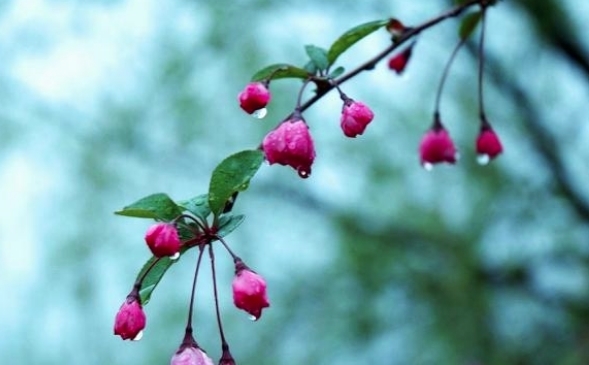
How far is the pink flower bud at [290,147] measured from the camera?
70 cm

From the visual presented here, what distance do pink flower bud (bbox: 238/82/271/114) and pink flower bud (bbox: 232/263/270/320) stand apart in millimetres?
113

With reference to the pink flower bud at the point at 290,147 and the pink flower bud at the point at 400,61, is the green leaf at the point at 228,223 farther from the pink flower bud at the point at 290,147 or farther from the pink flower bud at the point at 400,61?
the pink flower bud at the point at 400,61

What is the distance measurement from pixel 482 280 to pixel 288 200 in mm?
585

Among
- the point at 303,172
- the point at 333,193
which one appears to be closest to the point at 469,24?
the point at 303,172

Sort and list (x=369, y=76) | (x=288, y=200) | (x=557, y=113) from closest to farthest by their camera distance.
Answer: (x=557, y=113), (x=369, y=76), (x=288, y=200)

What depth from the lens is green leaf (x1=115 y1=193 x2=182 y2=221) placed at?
0.65 metres

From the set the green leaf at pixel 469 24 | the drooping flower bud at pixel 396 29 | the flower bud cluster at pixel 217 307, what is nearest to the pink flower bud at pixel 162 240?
the flower bud cluster at pixel 217 307

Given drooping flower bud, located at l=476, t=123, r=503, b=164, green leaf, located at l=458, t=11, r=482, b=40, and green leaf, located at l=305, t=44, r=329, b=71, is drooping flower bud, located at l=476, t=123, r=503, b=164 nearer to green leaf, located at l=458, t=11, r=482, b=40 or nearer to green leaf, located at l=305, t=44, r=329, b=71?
green leaf, located at l=458, t=11, r=482, b=40

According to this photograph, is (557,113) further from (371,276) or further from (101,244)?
(101,244)

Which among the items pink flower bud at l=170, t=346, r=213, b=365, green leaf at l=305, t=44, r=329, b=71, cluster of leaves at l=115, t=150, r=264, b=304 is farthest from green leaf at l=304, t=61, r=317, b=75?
pink flower bud at l=170, t=346, r=213, b=365

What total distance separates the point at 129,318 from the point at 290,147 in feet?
0.50

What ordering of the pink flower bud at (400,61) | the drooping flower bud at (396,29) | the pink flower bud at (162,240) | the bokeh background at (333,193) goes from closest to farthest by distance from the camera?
1. the pink flower bud at (162,240)
2. the drooping flower bud at (396,29)
3. the pink flower bud at (400,61)
4. the bokeh background at (333,193)

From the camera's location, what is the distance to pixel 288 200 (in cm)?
261

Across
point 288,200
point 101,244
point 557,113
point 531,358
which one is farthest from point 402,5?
point 101,244
